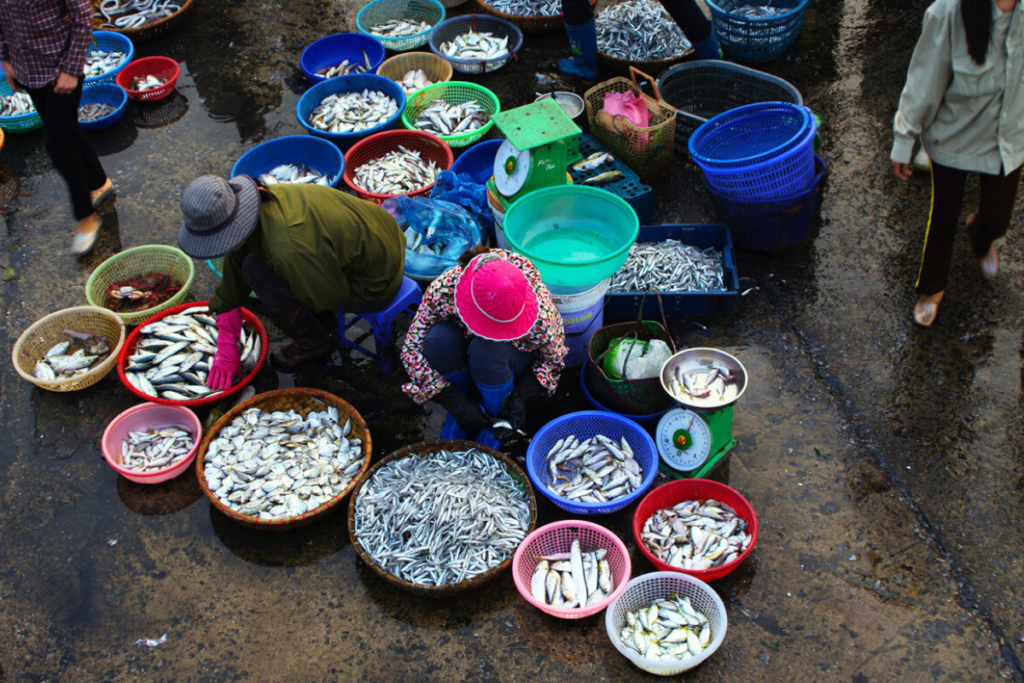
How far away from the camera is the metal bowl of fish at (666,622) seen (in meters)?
2.76

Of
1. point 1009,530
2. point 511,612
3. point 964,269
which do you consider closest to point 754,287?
point 964,269

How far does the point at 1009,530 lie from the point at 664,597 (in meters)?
1.68

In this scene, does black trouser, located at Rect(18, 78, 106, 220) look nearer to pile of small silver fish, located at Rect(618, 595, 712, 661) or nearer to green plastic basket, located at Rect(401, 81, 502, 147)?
green plastic basket, located at Rect(401, 81, 502, 147)

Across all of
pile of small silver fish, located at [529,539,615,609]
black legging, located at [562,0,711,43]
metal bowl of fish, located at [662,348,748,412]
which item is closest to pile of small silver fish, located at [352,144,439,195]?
black legging, located at [562,0,711,43]

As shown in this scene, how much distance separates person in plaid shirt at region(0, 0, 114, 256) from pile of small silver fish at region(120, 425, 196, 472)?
7.10 ft

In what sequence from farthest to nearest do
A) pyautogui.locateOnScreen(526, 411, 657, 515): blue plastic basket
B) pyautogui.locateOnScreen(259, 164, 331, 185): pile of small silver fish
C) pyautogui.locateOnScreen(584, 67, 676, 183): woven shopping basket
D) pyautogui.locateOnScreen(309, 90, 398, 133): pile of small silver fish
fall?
1. pyautogui.locateOnScreen(309, 90, 398, 133): pile of small silver fish
2. pyautogui.locateOnScreen(259, 164, 331, 185): pile of small silver fish
3. pyautogui.locateOnScreen(584, 67, 676, 183): woven shopping basket
4. pyautogui.locateOnScreen(526, 411, 657, 515): blue plastic basket

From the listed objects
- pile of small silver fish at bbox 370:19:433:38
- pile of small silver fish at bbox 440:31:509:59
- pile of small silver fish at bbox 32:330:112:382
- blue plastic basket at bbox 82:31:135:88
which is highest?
blue plastic basket at bbox 82:31:135:88

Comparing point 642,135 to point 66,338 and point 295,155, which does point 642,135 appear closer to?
point 295,155

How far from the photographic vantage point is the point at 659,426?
3.44 meters

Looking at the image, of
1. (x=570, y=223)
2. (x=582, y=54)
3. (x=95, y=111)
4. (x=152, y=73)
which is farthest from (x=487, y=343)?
(x=152, y=73)

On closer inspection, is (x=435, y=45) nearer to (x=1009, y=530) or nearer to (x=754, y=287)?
(x=754, y=287)

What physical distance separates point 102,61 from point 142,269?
3.06 meters

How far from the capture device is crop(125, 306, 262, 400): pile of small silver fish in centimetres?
387

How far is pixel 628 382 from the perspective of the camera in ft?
11.4
